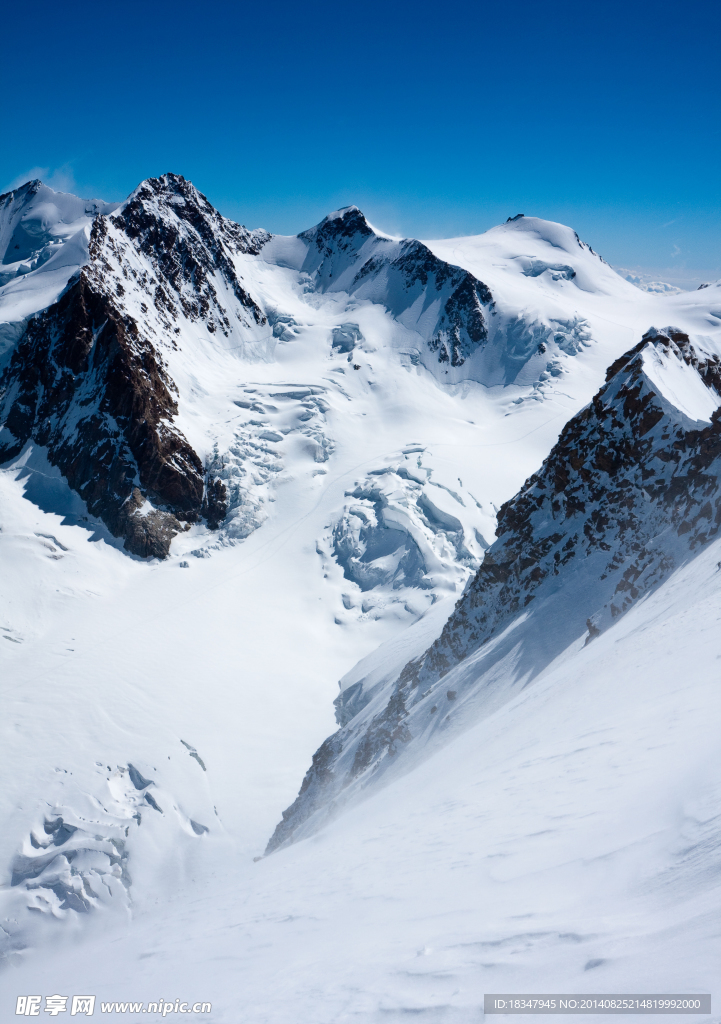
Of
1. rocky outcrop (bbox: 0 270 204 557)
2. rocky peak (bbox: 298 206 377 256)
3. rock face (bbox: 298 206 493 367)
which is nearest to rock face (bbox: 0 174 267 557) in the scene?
rocky outcrop (bbox: 0 270 204 557)

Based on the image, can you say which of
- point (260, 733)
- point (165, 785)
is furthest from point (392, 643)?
point (165, 785)

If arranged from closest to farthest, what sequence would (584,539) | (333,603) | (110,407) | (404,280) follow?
(584,539)
(333,603)
(110,407)
(404,280)

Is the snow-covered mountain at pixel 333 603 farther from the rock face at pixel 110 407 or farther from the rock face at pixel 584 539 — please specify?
the rock face at pixel 110 407

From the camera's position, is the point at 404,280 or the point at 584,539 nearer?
the point at 584,539

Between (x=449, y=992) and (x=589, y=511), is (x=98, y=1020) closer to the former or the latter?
(x=449, y=992)

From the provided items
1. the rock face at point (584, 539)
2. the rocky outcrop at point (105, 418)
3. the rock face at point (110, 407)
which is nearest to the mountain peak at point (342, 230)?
the rock face at point (110, 407)

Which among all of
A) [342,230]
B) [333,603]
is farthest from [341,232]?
[333,603]

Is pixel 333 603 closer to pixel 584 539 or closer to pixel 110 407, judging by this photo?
pixel 110 407
